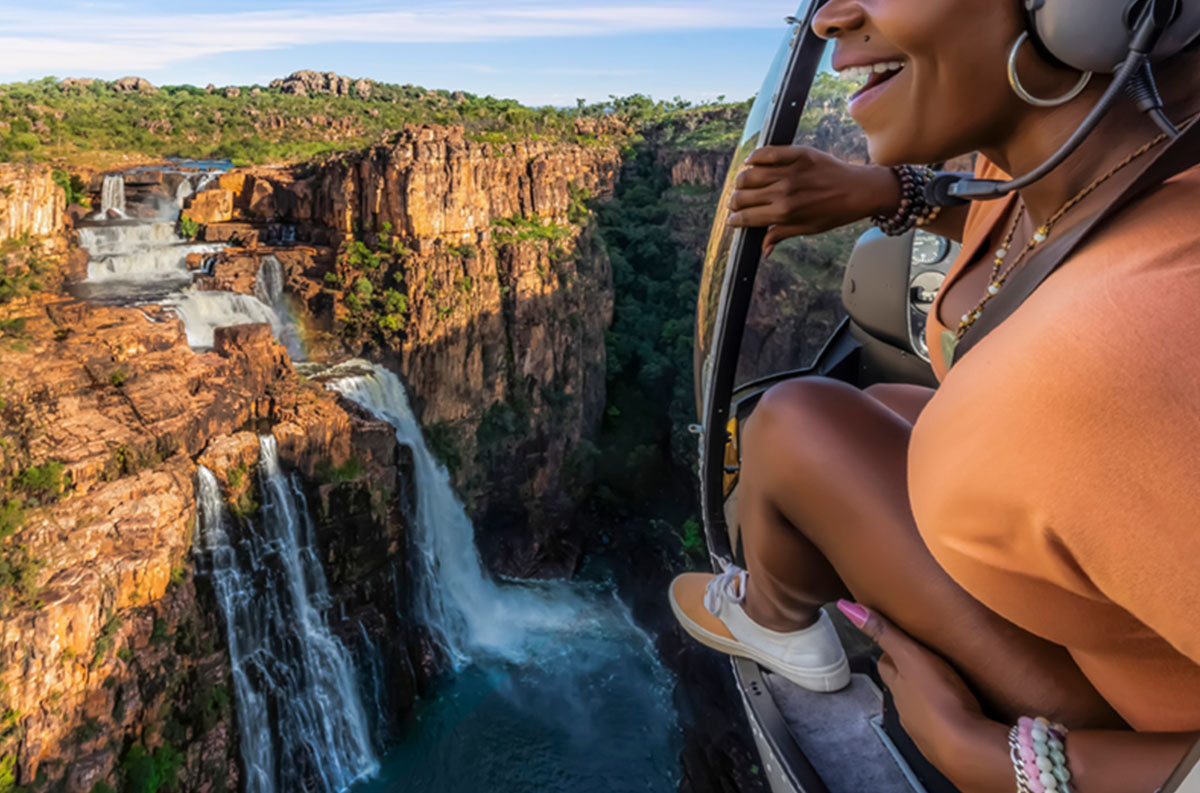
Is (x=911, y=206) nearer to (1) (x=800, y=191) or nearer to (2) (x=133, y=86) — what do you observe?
(1) (x=800, y=191)

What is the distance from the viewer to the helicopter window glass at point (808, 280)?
133 centimetres

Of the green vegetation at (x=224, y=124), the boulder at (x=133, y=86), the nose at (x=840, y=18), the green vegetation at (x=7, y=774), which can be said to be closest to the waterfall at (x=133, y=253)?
the green vegetation at (x=224, y=124)

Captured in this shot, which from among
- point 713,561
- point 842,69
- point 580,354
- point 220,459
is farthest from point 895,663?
point 580,354

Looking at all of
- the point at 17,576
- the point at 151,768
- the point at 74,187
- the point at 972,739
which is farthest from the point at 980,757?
the point at 74,187

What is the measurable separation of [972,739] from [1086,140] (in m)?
0.80

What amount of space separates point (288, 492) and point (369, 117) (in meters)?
25.7

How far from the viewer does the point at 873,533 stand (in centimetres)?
107

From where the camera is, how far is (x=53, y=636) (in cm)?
828

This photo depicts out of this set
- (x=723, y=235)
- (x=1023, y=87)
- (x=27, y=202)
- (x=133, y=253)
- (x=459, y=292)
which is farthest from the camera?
(x=459, y=292)

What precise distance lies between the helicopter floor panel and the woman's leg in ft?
1.71

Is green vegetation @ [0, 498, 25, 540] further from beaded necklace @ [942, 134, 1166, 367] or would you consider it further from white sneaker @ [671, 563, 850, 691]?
beaded necklace @ [942, 134, 1166, 367]

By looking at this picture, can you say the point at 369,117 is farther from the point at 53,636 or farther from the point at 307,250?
the point at 53,636

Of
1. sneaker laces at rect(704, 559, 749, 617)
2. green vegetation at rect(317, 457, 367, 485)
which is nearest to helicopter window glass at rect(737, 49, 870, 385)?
sneaker laces at rect(704, 559, 749, 617)

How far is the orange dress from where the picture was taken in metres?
0.53
